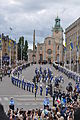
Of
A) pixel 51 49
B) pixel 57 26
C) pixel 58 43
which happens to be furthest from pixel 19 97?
pixel 57 26

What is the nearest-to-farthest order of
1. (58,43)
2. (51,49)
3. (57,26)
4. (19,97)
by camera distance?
1. (19,97)
2. (51,49)
3. (58,43)
4. (57,26)

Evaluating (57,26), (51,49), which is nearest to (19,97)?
(51,49)

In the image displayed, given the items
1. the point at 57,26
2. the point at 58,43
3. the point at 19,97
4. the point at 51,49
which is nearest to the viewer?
the point at 19,97

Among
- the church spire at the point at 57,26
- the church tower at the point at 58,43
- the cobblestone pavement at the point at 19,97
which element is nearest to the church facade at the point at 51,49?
the church tower at the point at 58,43

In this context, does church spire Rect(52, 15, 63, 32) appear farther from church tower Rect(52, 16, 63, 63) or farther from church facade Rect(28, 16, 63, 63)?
church facade Rect(28, 16, 63, 63)

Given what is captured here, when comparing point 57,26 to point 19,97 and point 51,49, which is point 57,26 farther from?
point 19,97

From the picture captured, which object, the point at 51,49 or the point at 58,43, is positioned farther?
the point at 58,43

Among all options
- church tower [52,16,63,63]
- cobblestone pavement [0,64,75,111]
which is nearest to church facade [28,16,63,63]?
church tower [52,16,63,63]

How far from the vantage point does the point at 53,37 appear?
110m

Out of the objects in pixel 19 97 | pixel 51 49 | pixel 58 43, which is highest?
pixel 58 43

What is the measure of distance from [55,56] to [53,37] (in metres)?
6.88

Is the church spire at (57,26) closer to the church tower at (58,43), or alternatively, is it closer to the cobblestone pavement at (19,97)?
the church tower at (58,43)

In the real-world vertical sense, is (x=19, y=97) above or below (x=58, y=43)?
below

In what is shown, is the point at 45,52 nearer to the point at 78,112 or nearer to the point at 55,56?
the point at 55,56
